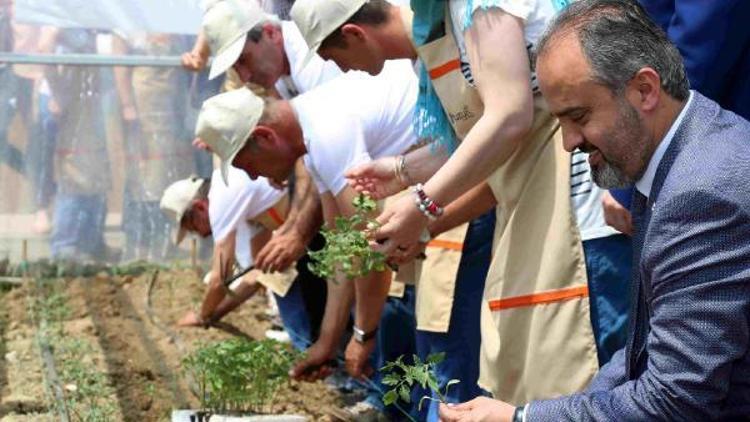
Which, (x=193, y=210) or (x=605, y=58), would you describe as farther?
(x=193, y=210)

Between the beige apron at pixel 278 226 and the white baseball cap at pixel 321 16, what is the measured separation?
188cm

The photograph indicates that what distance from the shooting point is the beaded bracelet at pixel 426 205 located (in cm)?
344

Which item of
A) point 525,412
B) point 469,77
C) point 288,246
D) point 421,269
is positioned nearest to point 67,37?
point 288,246

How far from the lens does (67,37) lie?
26.2 feet

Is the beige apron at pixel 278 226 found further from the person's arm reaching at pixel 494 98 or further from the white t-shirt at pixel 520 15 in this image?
the person's arm reaching at pixel 494 98

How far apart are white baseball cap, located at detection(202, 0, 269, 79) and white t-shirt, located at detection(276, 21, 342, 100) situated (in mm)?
147

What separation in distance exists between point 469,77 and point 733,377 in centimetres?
140

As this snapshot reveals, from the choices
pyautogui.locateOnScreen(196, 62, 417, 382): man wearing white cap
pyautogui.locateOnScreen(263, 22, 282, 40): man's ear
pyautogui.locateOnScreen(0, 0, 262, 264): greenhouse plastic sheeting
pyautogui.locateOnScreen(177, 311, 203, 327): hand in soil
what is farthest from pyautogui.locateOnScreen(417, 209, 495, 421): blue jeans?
pyautogui.locateOnScreen(0, 0, 262, 264): greenhouse plastic sheeting

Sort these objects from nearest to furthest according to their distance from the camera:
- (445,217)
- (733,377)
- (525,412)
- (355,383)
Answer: (733,377), (525,412), (445,217), (355,383)

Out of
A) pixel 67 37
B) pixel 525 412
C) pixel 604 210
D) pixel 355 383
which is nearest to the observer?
pixel 525 412

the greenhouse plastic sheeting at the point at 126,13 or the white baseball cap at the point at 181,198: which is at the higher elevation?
the greenhouse plastic sheeting at the point at 126,13

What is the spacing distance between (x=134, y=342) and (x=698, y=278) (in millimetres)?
4666

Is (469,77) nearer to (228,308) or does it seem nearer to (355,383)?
(355,383)

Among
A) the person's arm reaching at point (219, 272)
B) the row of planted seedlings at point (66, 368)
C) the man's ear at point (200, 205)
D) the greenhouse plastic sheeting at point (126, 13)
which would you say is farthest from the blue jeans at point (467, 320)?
the greenhouse plastic sheeting at point (126, 13)
